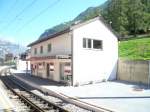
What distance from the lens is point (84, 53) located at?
27.7 m

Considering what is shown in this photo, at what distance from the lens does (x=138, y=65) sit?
27031mm

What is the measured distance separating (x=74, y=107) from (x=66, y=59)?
33.7ft

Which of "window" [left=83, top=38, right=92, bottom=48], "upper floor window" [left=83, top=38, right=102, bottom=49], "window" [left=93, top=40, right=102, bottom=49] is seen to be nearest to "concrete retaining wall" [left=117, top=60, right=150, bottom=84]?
"window" [left=93, top=40, right=102, bottom=49]

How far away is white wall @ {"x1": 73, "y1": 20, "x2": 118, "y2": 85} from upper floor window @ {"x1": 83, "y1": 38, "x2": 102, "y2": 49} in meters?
0.36

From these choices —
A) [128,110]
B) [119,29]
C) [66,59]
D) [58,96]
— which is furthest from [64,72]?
[119,29]

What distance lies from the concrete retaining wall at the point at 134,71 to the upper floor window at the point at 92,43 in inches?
128

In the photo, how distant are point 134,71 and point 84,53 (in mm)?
5222

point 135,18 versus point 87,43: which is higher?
point 135,18

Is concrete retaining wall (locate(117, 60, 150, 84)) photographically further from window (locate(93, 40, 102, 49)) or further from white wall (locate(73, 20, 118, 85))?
window (locate(93, 40, 102, 49))

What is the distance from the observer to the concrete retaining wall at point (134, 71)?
85.3ft

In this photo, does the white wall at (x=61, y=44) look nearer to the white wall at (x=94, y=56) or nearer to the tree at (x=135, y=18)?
the white wall at (x=94, y=56)

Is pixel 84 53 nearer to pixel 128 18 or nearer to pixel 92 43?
pixel 92 43

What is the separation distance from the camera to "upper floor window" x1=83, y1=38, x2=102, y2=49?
28.1 metres

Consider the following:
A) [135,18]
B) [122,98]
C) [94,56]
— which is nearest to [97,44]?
[94,56]
